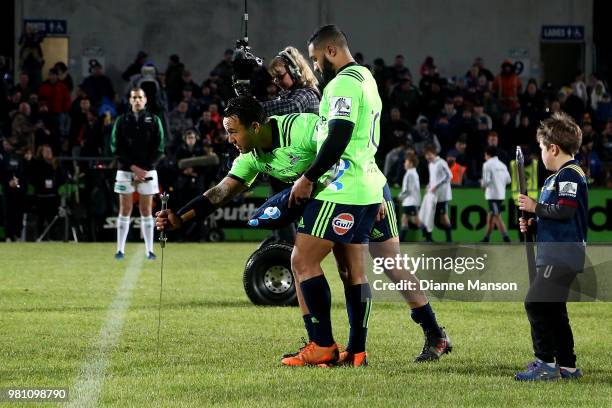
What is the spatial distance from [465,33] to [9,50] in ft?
37.7

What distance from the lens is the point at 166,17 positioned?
111ft

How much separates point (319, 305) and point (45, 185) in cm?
1768

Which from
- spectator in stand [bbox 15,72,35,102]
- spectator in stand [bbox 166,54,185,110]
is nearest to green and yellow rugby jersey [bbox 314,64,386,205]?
spectator in stand [bbox 15,72,35,102]

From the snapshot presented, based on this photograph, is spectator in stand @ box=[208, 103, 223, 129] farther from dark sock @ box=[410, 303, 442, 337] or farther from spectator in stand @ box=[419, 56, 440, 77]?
dark sock @ box=[410, 303, 442, 337]

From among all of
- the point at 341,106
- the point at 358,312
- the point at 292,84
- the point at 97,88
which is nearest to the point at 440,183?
the point at 97,88

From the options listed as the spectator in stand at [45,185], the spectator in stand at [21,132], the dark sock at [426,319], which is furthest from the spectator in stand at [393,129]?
the dark sock at [426,319]

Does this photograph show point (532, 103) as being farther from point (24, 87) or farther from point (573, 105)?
point (24, 87)

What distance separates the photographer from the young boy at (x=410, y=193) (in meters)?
25.0

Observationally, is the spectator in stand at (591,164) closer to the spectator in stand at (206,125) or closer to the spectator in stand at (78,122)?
the spectator in stand at (206,125)

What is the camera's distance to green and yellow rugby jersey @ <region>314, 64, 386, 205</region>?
804cm

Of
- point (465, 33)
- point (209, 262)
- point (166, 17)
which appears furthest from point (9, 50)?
point (209, 262)

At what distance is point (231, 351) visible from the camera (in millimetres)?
9430

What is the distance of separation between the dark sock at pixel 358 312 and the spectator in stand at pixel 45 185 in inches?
691

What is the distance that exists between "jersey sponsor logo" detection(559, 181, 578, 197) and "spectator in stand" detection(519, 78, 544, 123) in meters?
22.1
